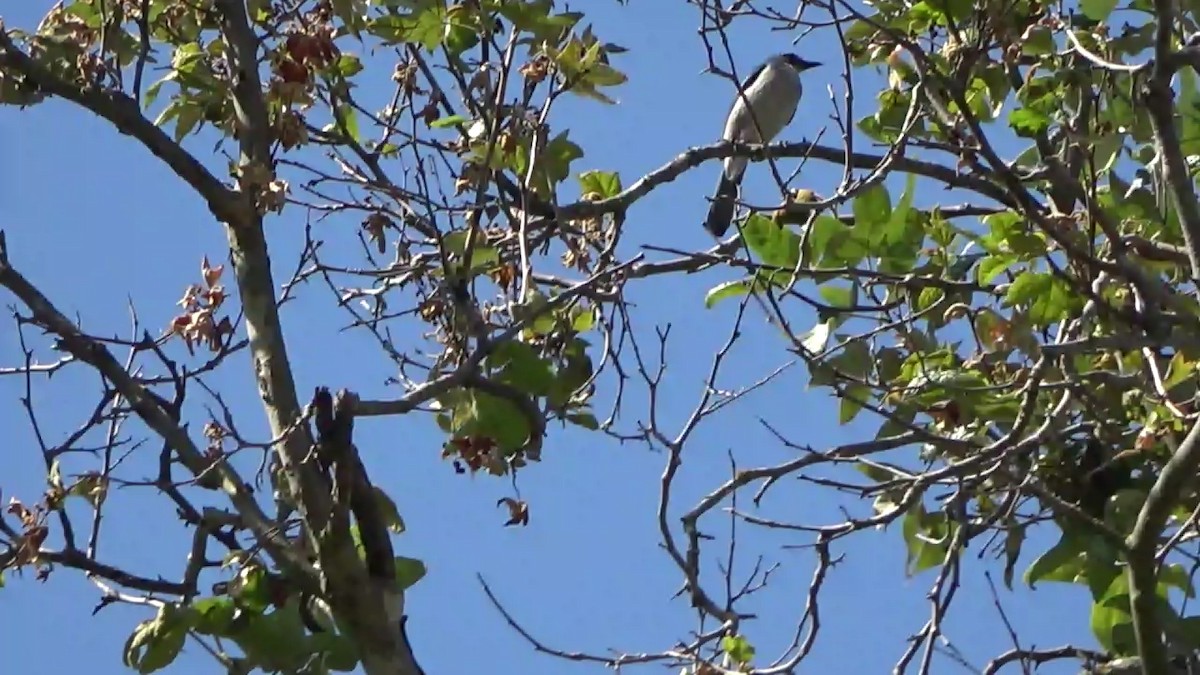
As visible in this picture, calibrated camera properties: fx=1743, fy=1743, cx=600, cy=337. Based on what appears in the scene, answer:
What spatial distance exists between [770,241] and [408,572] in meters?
0.92

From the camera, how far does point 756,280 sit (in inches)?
133

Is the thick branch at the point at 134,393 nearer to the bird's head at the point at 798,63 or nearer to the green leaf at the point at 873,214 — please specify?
the green leaf at the point at 873,214

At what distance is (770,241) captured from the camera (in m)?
3.30

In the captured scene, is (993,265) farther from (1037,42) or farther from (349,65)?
(349,65)

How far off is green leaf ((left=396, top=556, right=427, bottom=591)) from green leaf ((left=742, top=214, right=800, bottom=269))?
87 centimetres

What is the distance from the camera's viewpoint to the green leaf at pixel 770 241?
3.29 metres

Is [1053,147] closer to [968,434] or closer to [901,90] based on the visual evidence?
[901,90]

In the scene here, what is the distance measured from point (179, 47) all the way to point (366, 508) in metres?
1.28

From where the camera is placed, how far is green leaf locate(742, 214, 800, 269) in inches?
130

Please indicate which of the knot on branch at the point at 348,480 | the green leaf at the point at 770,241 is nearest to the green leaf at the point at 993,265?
the green leaf at the point at 770,241

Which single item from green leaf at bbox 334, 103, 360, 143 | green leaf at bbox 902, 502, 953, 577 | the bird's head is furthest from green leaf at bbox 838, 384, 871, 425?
the bird's head

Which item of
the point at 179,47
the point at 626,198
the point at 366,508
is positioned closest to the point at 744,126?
the point at 626,198

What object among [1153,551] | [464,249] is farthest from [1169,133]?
[464,249]

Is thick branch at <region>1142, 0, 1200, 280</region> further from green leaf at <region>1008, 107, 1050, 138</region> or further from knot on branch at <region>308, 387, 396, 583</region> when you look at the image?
knot on branch at <region>308, 387, 396, 583</region>
